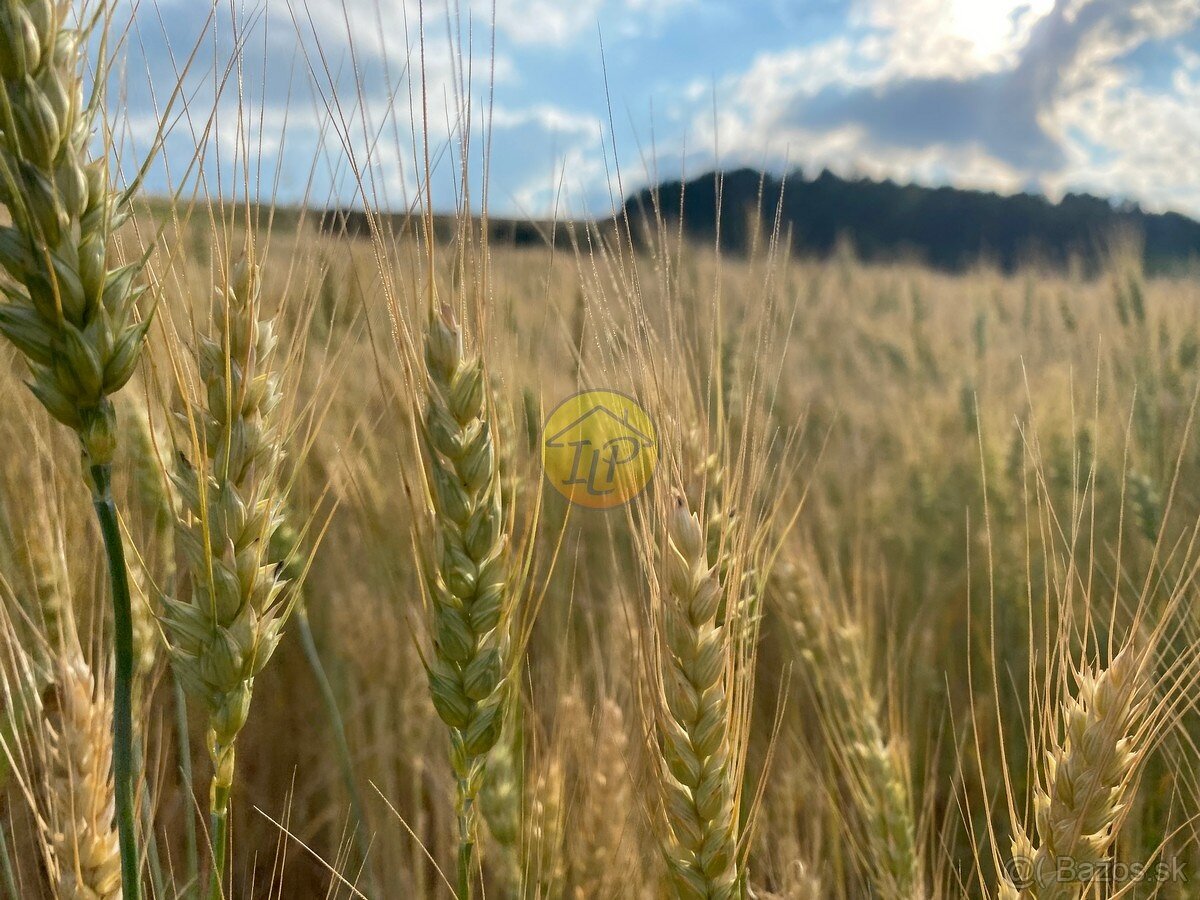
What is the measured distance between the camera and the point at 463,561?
2.64 ft

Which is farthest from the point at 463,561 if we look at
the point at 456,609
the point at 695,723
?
the point at 695,723

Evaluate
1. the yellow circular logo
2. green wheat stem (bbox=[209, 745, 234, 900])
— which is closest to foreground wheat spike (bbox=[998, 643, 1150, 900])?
green wheat stem (bbox=[209, 745, 234, 900])

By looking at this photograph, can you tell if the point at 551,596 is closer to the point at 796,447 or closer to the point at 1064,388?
the point at 796,447

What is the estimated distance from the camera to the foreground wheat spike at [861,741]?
1.39m

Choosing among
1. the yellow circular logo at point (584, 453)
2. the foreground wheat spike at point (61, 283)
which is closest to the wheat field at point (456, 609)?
the foreground wheat spike at point (61, 283)

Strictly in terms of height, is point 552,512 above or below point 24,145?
below

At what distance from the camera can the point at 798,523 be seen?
7.29 ft

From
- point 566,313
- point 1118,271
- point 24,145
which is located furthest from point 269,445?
point 1118,271

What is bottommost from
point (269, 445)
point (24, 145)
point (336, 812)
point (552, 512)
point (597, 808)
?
point (336, 812)

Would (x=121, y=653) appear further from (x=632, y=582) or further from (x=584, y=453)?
(x=584, y=453)

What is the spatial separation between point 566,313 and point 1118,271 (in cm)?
273

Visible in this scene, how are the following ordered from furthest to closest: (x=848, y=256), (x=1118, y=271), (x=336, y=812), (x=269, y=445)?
(x=848, y=256) < (x=1118, y=271) < (x=336, y=812) < (x=269, y=445)

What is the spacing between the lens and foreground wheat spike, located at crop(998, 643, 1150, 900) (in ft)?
2.83

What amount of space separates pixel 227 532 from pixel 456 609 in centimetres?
23
